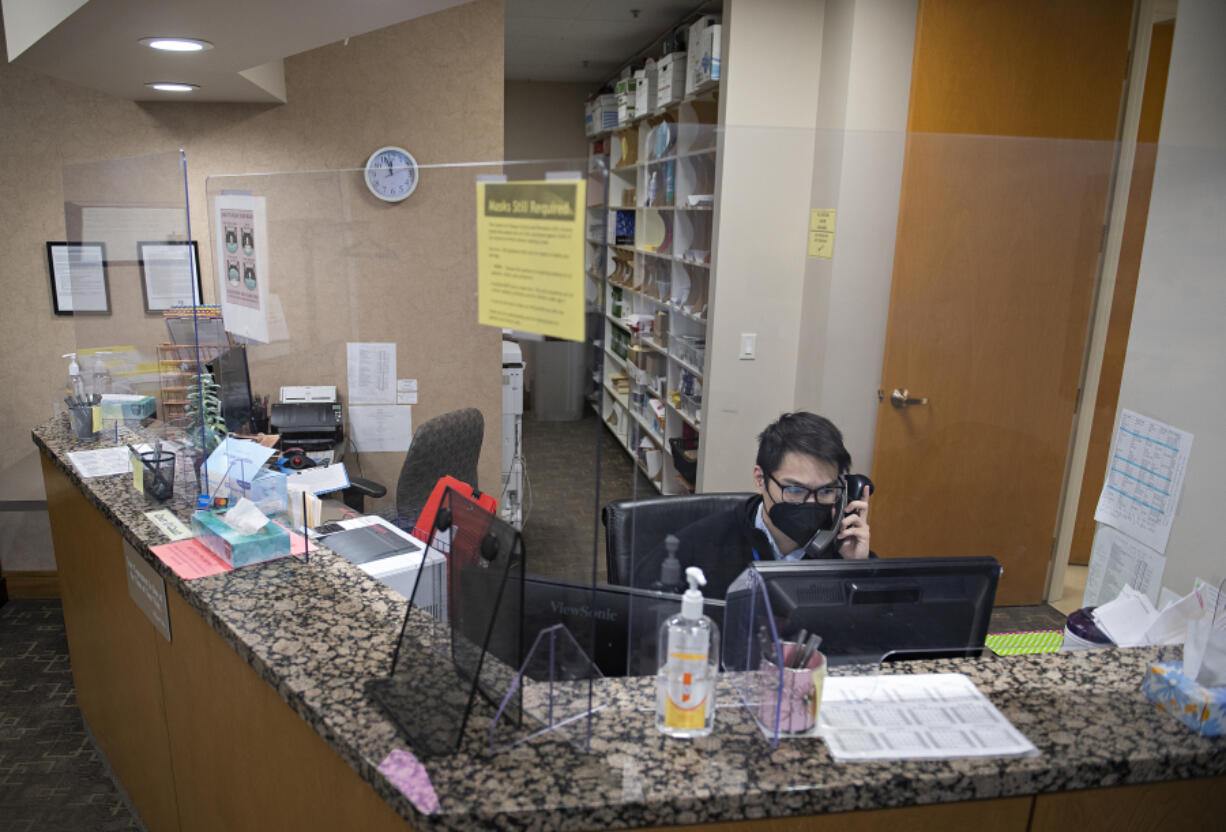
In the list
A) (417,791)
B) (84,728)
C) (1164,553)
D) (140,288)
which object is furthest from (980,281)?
(84,728)

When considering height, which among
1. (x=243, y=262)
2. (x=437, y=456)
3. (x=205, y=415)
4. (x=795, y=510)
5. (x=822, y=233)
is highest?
(x=822, y=233)

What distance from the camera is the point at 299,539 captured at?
187cm

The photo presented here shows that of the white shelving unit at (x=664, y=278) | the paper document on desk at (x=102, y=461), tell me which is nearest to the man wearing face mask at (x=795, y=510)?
the white shelving unit at (x=664, y=278)

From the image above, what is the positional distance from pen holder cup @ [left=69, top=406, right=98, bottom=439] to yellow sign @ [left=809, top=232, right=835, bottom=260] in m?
2.76

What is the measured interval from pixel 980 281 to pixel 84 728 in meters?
3.71

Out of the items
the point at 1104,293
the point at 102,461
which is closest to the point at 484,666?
the point at 102,461

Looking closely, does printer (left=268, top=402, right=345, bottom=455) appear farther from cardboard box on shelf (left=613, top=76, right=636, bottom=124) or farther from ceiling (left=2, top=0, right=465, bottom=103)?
cardboard box on shelf (left=613, top=76, right=636, bottom=124)

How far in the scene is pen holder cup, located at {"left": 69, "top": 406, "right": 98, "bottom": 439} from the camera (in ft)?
8.70

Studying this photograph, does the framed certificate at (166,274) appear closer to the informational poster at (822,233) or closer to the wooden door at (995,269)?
the informational poster at (822,233)

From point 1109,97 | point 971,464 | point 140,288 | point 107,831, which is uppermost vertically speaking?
point 1109,97

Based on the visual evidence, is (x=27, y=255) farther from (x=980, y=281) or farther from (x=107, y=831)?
(x=980, y=281)

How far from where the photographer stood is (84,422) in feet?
8.72

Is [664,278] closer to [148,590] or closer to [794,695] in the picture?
[148,590]

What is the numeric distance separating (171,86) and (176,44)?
919 millimetres
